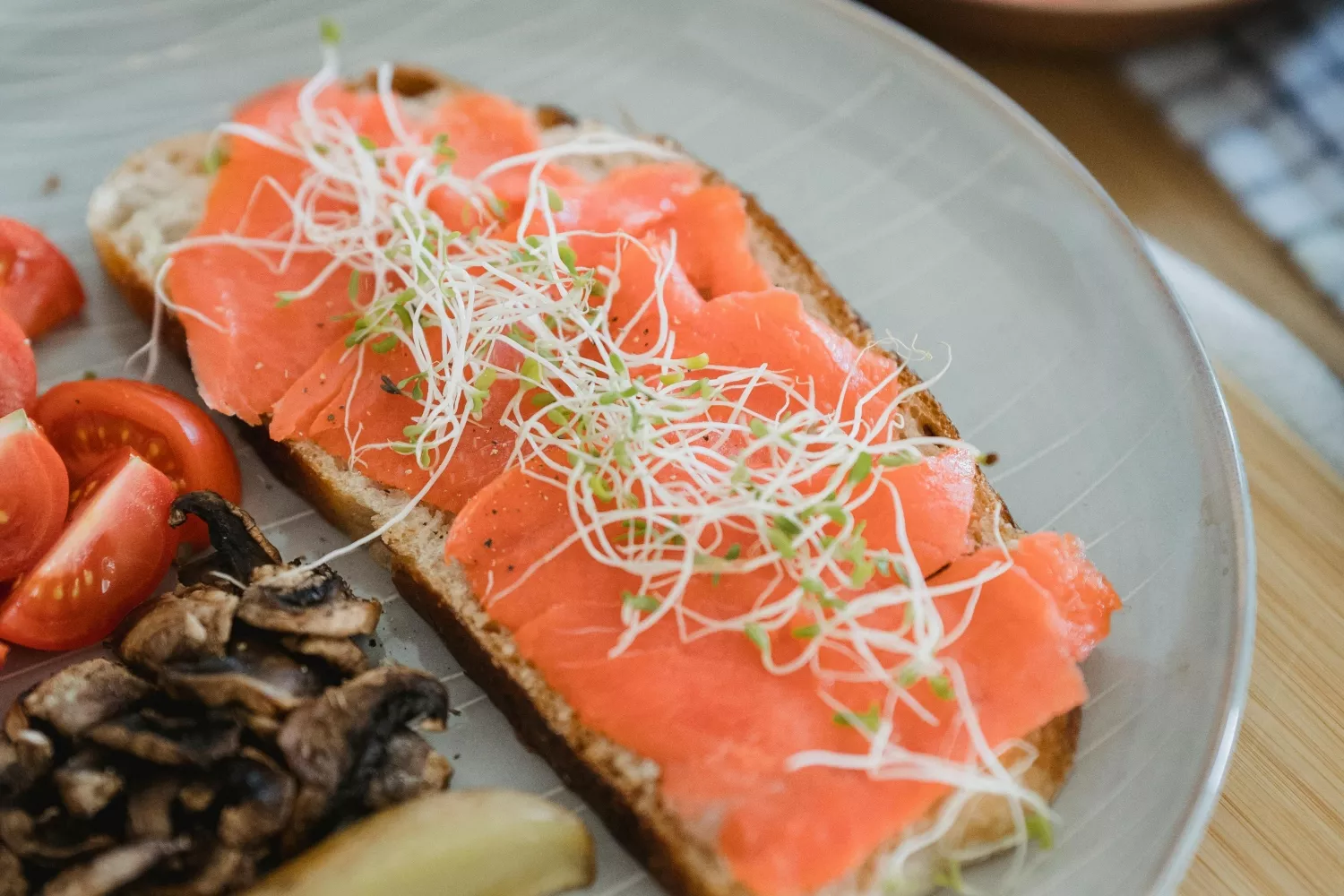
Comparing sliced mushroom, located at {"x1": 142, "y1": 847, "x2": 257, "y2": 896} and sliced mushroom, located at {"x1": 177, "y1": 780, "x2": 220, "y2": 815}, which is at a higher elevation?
sliced mushroom, located at {"x1": 177, "y1": 780, "x2": 220, "y2": 815}

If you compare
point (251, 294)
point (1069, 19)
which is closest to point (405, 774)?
point (251, 294)

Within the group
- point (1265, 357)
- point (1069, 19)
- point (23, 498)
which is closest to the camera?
point (23, 498)

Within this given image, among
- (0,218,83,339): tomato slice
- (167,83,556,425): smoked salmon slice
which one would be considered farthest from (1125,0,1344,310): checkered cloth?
(0,218,83,339): tomato slice

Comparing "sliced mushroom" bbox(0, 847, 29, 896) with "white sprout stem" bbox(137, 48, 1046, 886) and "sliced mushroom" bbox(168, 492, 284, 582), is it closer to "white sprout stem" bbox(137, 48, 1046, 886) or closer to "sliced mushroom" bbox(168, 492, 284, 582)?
"sliced mushroom" bbox(168, 492, 284, 582)

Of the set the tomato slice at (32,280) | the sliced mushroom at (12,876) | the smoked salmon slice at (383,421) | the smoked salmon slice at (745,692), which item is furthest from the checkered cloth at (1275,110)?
the sliced mushroom at (12,876)

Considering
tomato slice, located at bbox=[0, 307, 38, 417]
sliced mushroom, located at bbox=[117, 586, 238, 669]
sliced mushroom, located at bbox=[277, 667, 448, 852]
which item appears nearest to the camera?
sliced mushroom, located at bbox=[277, 667, 448, 852]

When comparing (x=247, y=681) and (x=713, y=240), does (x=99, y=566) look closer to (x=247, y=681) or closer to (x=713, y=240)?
(x=247, y=681)

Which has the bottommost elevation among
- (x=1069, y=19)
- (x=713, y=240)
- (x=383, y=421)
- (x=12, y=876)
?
(x=12, y=876)
